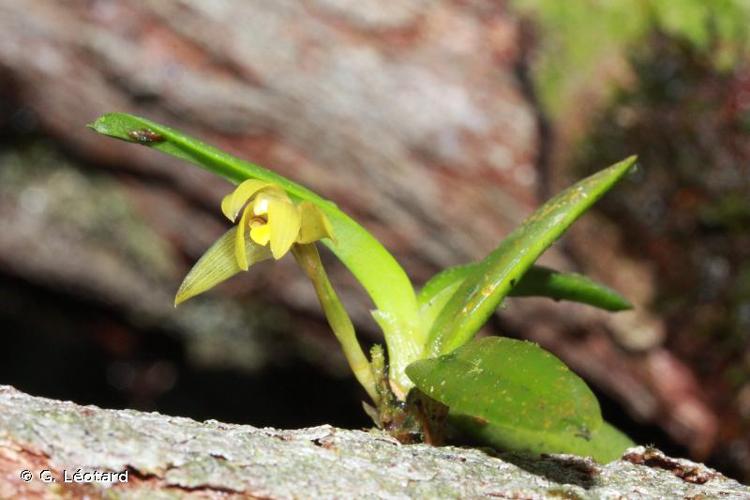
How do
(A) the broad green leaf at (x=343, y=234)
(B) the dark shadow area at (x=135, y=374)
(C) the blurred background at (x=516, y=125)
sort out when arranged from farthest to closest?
(B) the dark shadow area at (x=135, y=374)
(C) the blurred background at (x=516, y=125)
(A) the broad green leaf at (x=343, y=234)

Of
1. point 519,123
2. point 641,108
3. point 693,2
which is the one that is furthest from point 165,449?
point 693,2

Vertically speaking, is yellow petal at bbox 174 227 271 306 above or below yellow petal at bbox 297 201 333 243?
below

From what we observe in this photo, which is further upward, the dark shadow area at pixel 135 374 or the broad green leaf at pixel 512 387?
the dark shadow area at pixel 135 374

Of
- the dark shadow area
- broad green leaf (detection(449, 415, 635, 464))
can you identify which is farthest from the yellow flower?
the dark shadow area

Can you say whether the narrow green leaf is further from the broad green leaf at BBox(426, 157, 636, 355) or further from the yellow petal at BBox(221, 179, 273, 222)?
the yellow petal at BBox(221, 179, 273, 222)

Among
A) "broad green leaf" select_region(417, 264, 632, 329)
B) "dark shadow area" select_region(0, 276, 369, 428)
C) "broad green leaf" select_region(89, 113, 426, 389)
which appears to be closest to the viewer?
"broad green leaf" select_region(89, 113, 426, 389)

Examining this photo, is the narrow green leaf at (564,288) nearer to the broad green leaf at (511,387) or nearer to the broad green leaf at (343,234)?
the broad green leaf at (343,234)

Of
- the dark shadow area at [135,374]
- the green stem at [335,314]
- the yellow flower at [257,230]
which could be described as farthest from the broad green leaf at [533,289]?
the dark shadow area at [135,374]
